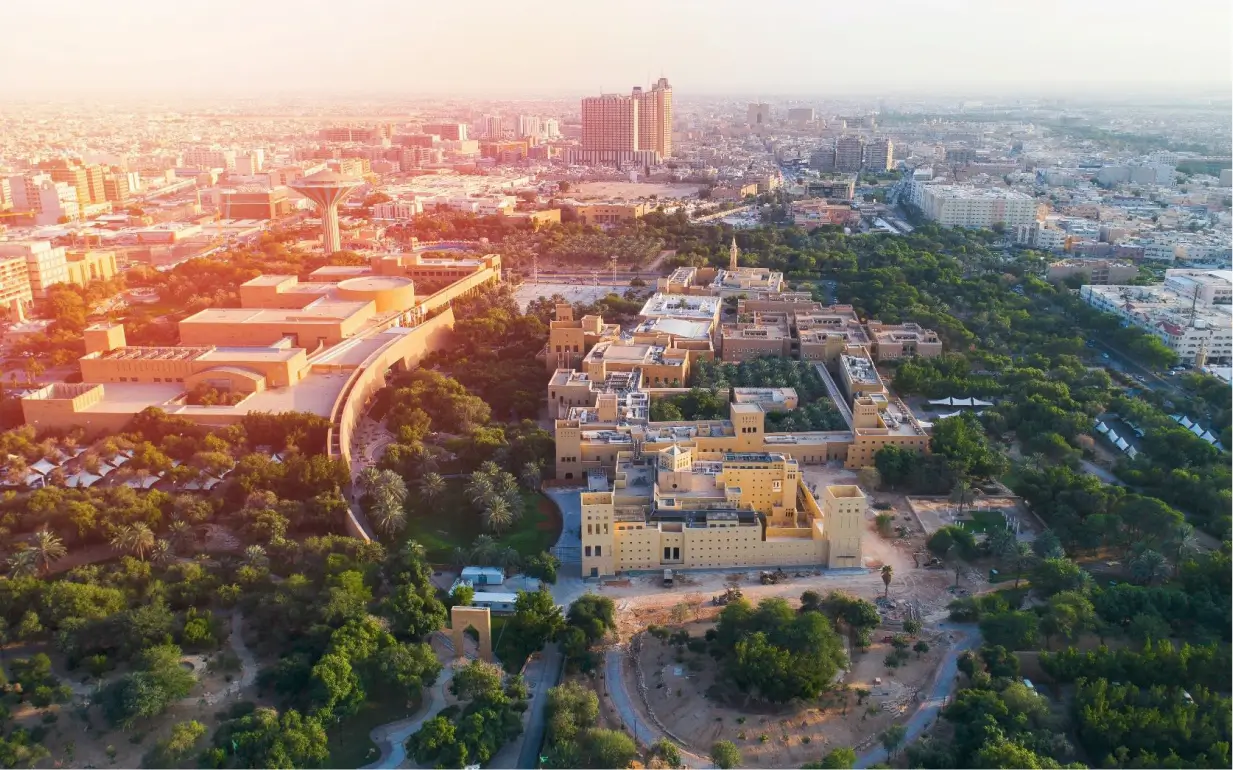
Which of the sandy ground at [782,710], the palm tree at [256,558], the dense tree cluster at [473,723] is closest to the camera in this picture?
A: the dense tree cluster at [473,723]

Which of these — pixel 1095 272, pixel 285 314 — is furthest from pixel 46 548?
pixel 1095 272

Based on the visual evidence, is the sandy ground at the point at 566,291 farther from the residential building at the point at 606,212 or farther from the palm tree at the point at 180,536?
the palm tree at the point at 180,536

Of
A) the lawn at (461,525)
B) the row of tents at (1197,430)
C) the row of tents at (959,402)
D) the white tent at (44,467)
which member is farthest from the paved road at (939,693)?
the white tent at (44,467)

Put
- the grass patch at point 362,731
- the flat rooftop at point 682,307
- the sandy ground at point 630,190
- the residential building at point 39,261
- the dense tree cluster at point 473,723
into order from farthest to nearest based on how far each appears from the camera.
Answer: the sandy ground at point 630,190 → the residential building at point 39,261 → the flat rooftop at point 682,307 → the grass patch at point 362,731 → the dense tree cluster at point 473,723

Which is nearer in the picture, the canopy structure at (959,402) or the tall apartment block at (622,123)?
the canopy structure at (959,402)

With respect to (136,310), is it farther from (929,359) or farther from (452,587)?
(929,359)

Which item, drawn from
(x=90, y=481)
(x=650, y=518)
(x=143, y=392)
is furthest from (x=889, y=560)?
(x=143, y=392)

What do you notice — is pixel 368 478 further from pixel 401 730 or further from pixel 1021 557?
pixel 1021 557
